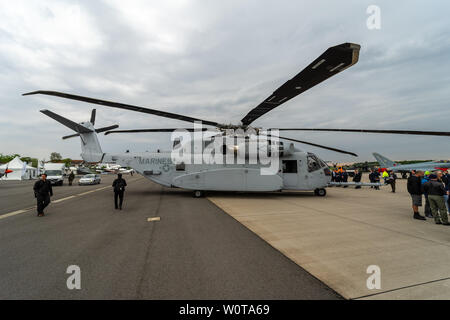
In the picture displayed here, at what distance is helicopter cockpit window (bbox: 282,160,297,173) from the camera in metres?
11.9

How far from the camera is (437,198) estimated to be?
606 centimetres

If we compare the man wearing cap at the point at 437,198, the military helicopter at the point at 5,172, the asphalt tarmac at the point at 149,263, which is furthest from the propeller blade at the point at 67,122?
the military helicopter at the point at 5,172

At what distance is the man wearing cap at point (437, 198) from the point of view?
5.91 m

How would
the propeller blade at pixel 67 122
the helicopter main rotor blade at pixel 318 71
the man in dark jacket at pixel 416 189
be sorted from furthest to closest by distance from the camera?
the propeller blade at pixel 67 122 → the man in dark jacket at pixel 416 189 → the helicopter main rotor blade at pixel 318 71

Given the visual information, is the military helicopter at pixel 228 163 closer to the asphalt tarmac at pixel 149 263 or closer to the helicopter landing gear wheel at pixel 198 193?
the helicopter landing gear wheel at pixel 198 193

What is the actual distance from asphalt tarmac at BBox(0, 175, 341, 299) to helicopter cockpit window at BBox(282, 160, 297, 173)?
6.78 meters

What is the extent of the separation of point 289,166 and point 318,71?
7.96 m

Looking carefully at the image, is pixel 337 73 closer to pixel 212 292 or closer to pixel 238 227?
pixel 238 227

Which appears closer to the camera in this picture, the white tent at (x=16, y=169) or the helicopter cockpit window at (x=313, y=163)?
the helicopter cockpit window at (x=313, y=163)

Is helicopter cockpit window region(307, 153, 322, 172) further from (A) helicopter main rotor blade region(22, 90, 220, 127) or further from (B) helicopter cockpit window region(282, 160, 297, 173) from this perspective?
(A) helicopter main rotor blade region(22, 90, 220, 127)

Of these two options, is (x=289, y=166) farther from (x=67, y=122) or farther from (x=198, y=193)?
(x=67, y=122)

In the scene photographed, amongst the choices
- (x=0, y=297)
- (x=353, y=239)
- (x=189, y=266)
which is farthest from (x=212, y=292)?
(x=353, y=239)

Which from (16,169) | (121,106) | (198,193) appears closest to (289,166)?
(198,193)

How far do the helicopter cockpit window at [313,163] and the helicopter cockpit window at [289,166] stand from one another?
82cm
